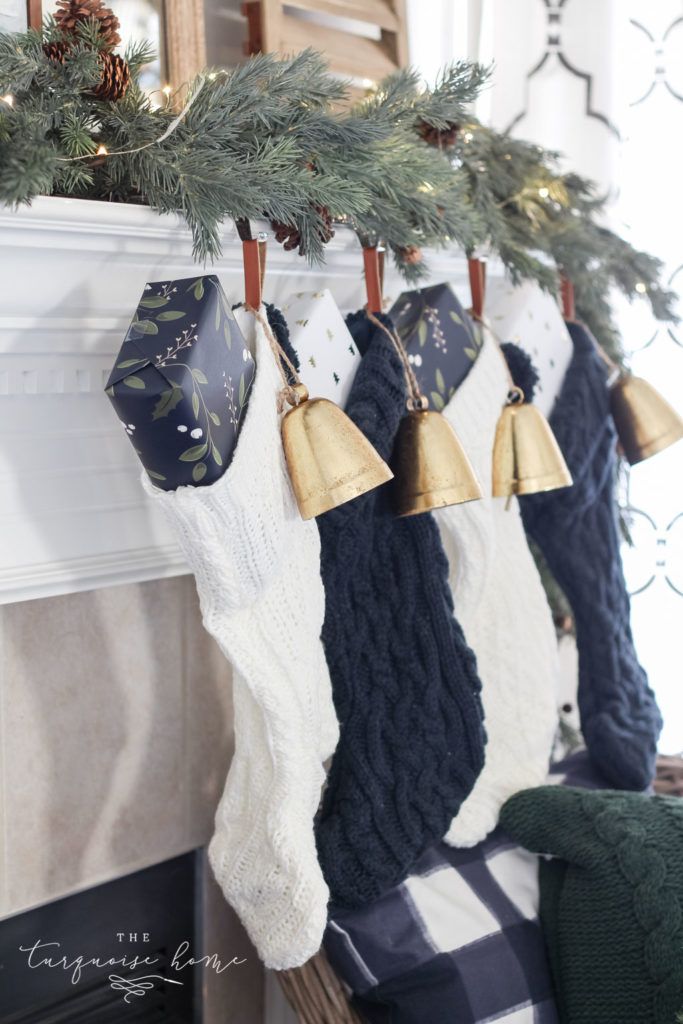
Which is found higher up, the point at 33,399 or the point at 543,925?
the point at 33,399

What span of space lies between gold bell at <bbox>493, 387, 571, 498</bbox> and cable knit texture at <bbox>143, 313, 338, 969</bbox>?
0.83 feet

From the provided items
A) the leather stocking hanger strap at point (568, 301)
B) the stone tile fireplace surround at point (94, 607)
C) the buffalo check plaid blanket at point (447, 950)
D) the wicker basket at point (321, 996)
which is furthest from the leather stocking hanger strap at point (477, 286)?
the wicker basket at point (321, 996)

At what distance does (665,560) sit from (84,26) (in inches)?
49.1

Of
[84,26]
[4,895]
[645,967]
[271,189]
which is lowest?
[645,967]

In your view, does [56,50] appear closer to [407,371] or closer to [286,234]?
[286,234]

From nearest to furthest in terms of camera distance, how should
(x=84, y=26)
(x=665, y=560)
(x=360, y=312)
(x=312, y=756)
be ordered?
1. (x=84, y=26)
2. (x=312, y=756)
3. (x=360, y=312)
4. (x=665, y=560)

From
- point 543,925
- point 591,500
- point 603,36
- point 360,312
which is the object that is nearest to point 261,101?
point 360,312

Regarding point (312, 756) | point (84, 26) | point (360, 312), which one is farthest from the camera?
point (360, 312)

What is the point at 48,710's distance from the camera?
3.18 ft

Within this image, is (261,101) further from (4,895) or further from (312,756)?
(4,895)

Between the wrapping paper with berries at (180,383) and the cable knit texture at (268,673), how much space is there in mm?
29

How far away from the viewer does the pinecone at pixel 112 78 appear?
77cm

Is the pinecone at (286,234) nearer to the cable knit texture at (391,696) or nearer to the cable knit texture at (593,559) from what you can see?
the cable knit texture at (391,696)

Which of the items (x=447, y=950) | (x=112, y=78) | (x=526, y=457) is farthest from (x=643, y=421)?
(x=112, y=78)
